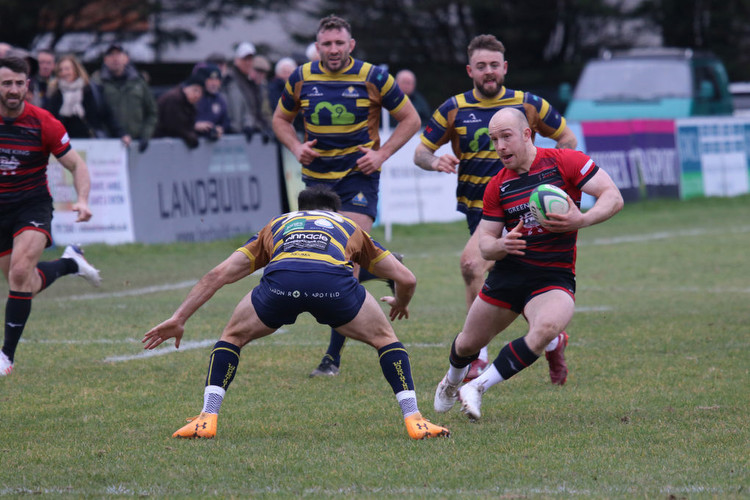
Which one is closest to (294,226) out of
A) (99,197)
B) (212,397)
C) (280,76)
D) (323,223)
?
(323,223)

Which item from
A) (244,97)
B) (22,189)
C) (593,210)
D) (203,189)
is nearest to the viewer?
(593,210)

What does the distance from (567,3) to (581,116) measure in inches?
459

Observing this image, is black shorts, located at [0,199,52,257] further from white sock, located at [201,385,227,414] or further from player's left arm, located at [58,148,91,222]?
white sock, located at [201,385,227,414]

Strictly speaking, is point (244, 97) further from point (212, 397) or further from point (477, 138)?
point (212, 397)

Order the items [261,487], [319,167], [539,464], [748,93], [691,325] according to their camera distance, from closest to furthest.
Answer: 1. [261,487]
2. [539,464]
3. [319,167]
4. [691,325]
5. [748,93]

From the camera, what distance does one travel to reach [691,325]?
998 centimetres

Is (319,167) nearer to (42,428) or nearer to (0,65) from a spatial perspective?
(0,65)

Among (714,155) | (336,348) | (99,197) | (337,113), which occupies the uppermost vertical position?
A: (337,113)

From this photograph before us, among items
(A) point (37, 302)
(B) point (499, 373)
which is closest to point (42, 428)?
(B) point (499, 373)

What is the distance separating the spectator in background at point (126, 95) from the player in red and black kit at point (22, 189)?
Answer: 673 centimetres

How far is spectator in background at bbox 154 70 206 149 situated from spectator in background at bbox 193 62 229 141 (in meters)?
0.10

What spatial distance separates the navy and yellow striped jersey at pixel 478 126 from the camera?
825 centimetres

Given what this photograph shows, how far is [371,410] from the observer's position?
6.87 metres

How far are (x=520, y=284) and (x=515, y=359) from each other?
449 mm
